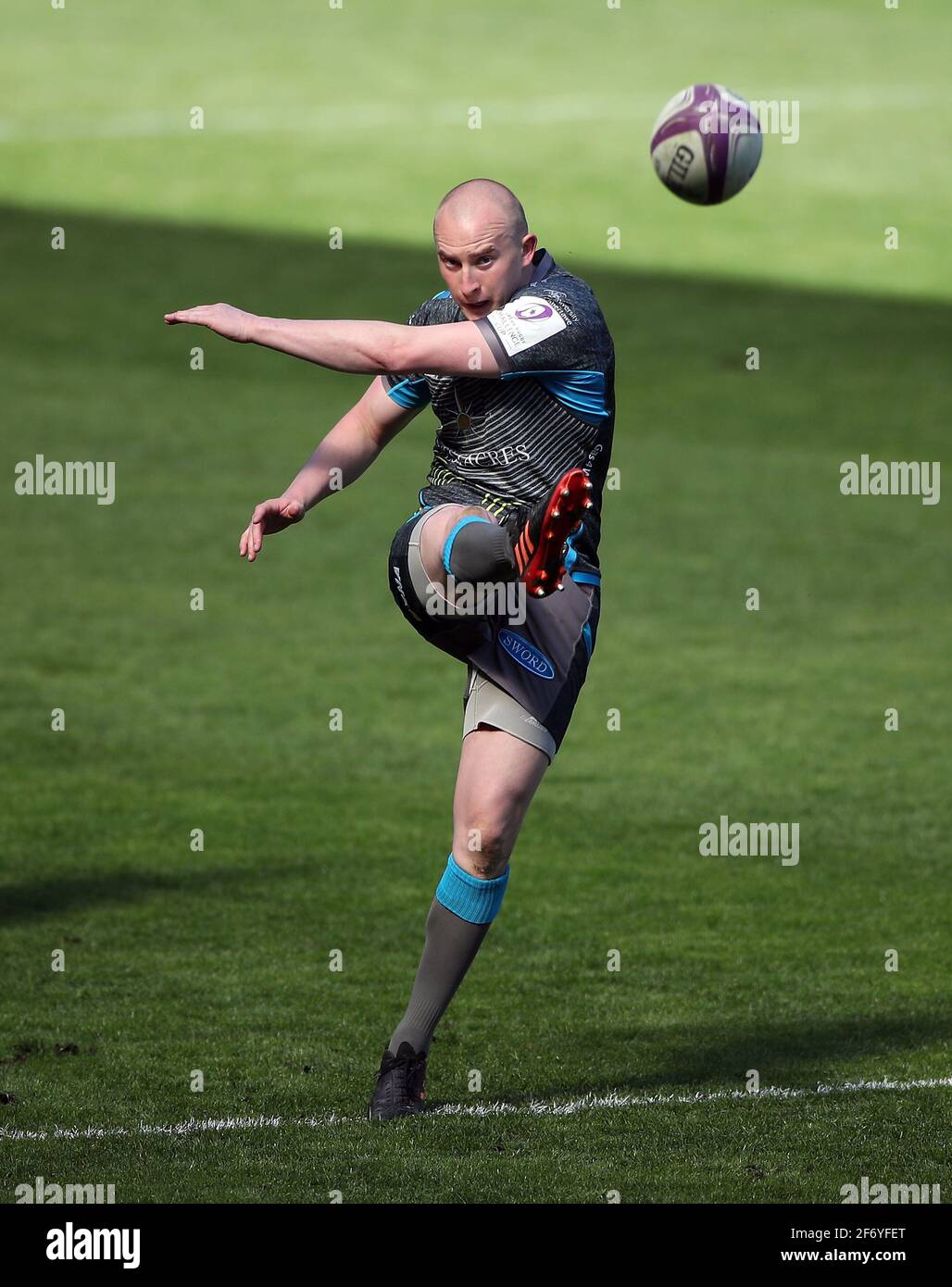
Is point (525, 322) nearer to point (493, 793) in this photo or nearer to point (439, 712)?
point (493, 793)

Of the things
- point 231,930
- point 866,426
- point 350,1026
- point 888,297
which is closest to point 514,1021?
point 350,1026

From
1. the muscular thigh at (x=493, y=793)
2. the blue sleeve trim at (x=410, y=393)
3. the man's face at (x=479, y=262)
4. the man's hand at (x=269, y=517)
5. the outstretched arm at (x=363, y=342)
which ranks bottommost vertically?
the muscular thigh at (x=493, y=793)

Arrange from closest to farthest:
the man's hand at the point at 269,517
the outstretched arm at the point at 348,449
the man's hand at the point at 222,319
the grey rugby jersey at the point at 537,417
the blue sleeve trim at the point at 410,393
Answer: the man's hand at the point at 222,319, the grey rugby jersey at the point at 537,417, the man's hand at the point at 269,517, the outstretched arm at the point at 348,449, the blue sleeve trim at the point at 410,393

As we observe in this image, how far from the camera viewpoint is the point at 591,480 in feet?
21.1

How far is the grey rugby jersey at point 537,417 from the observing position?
6125mm

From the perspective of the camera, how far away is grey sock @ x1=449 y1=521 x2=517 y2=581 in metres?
5.97

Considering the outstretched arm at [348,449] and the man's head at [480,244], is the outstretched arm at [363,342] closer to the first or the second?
the man's head at [480,244]

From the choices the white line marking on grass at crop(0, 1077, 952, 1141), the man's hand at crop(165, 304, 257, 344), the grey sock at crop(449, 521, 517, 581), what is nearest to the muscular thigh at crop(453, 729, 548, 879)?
the grey sock at crop(449, 521, 517, 581)

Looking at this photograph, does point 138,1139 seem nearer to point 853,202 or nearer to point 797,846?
point 797,846

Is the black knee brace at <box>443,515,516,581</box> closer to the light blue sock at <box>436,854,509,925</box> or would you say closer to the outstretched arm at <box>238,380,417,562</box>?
the outstretched arm at <box>238,380,417,562</box>

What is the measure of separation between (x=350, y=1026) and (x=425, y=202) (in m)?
28.3

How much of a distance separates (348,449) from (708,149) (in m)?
2.70

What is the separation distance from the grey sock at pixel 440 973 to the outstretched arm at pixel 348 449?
1323mm

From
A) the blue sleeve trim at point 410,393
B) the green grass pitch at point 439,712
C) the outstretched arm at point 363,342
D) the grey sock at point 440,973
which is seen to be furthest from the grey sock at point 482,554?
the green grass pitch at point 439,712
